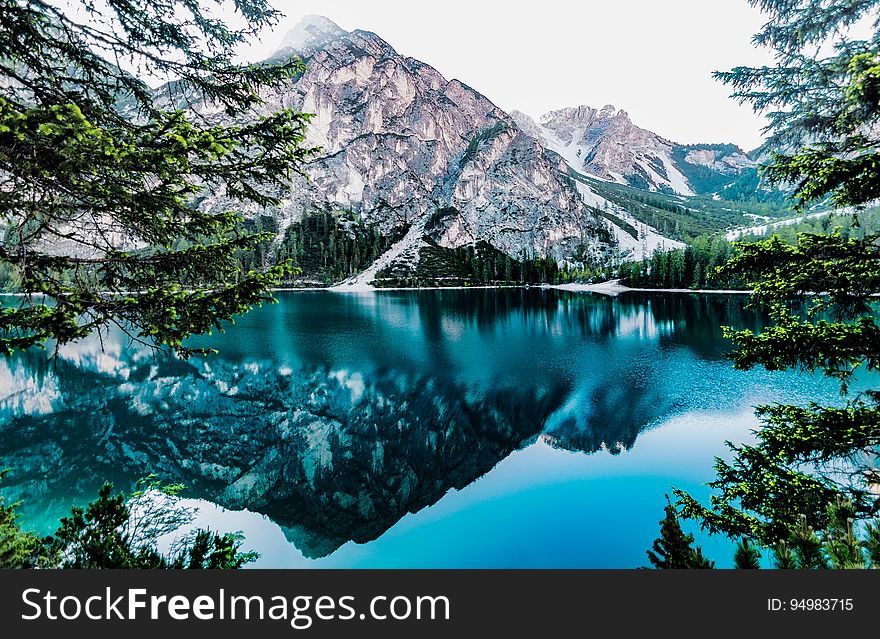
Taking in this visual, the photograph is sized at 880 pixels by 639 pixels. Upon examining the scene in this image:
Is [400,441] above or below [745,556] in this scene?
below

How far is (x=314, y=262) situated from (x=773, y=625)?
650ft

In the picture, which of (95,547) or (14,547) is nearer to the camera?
(14,547)

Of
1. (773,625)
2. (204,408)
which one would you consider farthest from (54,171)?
(204,408)

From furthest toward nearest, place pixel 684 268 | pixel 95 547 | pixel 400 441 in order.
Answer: pixel 684 268 < pixel 400 441 < pixel 95 547

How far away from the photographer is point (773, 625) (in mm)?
3623

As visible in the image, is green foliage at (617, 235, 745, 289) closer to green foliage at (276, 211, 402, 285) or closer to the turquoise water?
the turquoise water

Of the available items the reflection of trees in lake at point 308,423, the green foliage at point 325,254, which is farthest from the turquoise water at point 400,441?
the green foliage at point 325,254

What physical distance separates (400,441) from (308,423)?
19.9 feet

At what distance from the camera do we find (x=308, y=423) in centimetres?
2125

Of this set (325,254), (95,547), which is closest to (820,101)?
(95,547)

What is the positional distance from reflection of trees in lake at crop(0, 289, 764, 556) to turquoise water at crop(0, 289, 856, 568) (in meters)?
0.12

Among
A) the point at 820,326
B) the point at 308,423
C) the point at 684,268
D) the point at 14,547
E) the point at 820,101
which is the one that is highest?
the point at 684,268

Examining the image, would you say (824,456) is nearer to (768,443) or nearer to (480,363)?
(768,443)

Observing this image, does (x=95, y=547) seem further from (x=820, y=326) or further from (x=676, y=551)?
(x=820, y=326)
